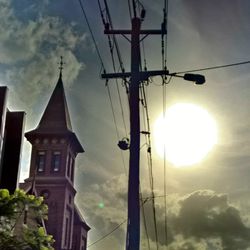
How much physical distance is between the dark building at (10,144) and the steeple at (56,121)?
89.6 feet

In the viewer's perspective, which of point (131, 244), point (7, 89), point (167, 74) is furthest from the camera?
point (7, 89)

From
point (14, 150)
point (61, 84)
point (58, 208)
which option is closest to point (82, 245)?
point (58, 208)

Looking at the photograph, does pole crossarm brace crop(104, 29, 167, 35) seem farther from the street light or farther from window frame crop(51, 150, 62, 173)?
window frame crop(51, 150, 62, 173)

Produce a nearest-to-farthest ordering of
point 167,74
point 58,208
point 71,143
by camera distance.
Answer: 1. point 167,74
2. point 58,208
3. point 71,143

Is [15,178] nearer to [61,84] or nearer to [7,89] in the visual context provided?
[7,89]

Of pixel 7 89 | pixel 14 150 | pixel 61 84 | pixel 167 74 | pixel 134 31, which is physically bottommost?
pixel 167 74

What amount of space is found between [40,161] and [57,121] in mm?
5374

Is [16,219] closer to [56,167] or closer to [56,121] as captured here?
[56,167]

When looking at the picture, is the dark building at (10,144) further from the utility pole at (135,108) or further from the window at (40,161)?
the window at (40,161)

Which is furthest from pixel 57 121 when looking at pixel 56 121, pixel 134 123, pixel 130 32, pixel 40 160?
pixel 134 123

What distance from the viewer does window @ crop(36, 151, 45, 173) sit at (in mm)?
54438

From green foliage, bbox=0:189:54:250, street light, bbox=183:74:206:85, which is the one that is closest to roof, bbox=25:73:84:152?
green foliage, bbox=0:189:54:250

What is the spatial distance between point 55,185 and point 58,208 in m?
2.44

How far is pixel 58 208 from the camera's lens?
172 feet
